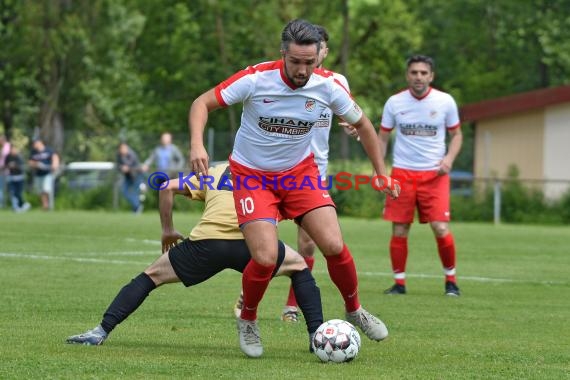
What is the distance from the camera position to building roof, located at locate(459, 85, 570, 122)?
32.8 metres

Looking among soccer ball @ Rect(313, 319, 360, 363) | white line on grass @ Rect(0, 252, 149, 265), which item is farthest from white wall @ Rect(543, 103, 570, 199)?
soccer ball @ Rect(313, 319, 360, 363)

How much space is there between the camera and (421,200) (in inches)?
490

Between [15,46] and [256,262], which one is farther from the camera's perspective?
[15,46]

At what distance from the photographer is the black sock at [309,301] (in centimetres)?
782

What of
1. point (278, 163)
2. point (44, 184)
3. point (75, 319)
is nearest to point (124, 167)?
point (44, 184)

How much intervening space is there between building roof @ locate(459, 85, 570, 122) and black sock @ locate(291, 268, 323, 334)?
84.5 ft

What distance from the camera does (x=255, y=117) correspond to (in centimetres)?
750

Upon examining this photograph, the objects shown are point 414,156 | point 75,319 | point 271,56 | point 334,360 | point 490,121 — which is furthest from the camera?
point 271,56

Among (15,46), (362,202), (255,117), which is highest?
(15,46)

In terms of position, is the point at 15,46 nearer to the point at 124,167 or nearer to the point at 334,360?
the point at 124,167

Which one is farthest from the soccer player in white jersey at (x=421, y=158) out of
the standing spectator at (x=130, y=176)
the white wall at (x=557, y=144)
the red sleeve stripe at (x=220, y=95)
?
the white wall at (x=557, y=144)

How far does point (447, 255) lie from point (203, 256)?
4.77 meters

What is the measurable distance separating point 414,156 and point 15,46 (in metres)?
29.8

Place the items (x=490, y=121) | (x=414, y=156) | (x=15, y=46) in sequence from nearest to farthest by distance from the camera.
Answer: (x=414, y=156)
(x=490, y=121)
(x=15, y=46)
